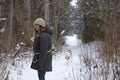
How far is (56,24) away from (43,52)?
16862mm

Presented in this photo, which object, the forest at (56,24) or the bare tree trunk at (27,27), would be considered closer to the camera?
the forest at (56,24)

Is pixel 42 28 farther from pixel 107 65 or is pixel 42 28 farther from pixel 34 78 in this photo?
pixel 34 78

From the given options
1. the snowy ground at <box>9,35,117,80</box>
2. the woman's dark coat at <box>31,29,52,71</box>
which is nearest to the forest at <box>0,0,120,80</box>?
the snowy ground at <box>9,35,117,80</box>

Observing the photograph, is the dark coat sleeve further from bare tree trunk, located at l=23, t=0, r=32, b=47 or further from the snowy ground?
bare tree trunk, located at l=23, t=0, r=32, b=47

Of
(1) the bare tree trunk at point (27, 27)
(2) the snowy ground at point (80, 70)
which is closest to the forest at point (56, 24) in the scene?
(1) the bare tree trunk at point (27, 27)

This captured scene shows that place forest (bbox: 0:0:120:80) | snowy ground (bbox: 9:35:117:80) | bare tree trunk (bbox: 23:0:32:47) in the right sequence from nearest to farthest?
forest (bbox: 0:0:120:80)
snowy ground (bbox: 9:35:117:80)
bare tree trunk (bbox: 23:0:32:47)

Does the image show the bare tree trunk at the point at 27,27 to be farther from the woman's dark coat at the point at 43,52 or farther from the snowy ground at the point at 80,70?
the woman's dark coat at the point at 43,52

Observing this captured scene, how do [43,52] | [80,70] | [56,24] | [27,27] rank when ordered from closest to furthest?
[43,52] < [80,70] < [27,27] < [56,24]

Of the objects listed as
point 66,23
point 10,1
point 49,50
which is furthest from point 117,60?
point 66,23

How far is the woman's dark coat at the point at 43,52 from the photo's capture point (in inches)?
285

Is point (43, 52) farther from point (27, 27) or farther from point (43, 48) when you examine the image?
point (27, 27)

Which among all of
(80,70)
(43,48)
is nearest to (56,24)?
(80,70)

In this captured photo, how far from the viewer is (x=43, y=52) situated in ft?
23.7

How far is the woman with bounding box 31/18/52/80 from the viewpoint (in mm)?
7238
